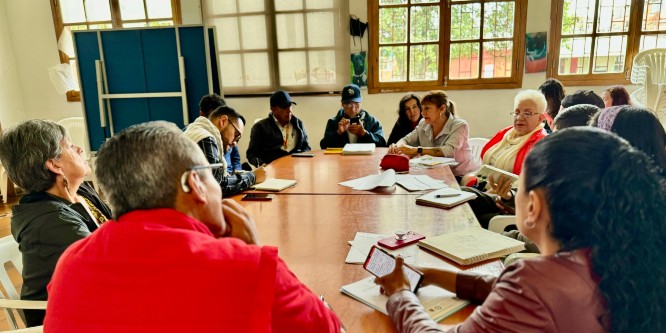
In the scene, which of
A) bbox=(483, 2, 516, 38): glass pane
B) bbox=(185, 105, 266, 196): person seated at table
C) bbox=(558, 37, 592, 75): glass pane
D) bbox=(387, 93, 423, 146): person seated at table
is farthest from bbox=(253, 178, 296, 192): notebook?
bbox=(558, 37, 592, 75): glass pane

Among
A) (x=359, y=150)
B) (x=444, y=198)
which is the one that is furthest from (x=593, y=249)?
(x=359, y=150)

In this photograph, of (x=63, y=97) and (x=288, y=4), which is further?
(x=63, y=97)

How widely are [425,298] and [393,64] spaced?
153 inches

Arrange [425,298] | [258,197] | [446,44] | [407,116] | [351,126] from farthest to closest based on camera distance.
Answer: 1. [446,44]
2. [407,116]
3. [351,126]
4. [258,197]
5. [425,298]

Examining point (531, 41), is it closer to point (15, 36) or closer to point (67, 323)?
point (67, 323)

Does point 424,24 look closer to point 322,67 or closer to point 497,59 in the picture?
point 497,59

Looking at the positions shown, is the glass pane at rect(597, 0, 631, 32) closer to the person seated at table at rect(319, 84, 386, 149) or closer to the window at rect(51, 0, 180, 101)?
the person seated at table at rect(319, 84, 386, 149)

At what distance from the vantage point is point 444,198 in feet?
6.64

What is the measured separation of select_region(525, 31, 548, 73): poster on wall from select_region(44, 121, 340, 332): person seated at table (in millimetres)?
4379

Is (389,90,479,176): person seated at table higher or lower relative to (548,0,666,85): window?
lower

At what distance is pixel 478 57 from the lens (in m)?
4.52

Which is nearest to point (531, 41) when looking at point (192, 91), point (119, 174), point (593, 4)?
point (593, 4)

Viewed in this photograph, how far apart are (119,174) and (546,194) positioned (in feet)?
2.61

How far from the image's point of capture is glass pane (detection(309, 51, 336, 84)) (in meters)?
4.69
